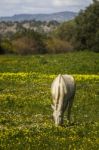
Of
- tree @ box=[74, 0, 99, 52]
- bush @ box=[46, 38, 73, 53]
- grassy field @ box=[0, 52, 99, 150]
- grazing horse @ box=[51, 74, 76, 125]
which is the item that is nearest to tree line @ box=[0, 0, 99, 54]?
tree @ box=[74, 0, 99, 52]

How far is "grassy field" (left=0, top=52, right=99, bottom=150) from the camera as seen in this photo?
2012 cm

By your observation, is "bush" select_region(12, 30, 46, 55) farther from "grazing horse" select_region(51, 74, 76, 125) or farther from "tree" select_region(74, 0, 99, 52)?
"grazing horse" select_region(51, 74, 76, 125)

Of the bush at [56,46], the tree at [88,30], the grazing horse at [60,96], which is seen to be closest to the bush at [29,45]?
the bush at [56,46]

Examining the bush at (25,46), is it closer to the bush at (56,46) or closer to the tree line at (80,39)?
the tree line at (80,39)

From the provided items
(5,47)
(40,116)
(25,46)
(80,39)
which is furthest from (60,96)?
(25,46)

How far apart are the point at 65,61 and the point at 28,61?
4279 mm

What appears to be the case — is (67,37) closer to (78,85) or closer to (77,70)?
(77,70)

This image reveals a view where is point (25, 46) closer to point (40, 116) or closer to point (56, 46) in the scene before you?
point (56, 46)

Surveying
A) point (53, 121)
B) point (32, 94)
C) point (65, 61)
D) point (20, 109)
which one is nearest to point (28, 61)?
point (65, 61)

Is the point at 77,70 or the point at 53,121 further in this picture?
the point at 77,70

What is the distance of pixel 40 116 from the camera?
26.8m

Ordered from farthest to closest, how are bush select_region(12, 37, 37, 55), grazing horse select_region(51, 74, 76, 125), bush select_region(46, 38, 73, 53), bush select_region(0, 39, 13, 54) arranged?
bush select_region(46, 38, 73, 53) → bush select_region(12, 37, 37, 55) → bush select_region(0, 39, 13, 54) → grazing horse select_region(51, 74, 76, 125)

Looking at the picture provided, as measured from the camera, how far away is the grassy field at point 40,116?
20.1m

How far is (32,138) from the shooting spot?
67.5 ft
